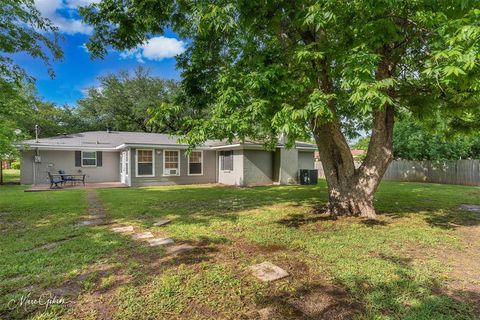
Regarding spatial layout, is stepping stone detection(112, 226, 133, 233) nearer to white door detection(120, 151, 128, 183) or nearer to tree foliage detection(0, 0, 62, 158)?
tree foliage detection(0, 0, 62, 158)

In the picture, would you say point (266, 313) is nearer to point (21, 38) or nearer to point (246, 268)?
point (246, 268)

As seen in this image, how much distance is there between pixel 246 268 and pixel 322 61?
4116 mm

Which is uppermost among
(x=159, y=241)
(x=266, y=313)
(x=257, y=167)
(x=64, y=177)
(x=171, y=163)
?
(x=171, y=163)

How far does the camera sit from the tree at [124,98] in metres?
26.6

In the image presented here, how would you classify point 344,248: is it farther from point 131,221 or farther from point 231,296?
point 131,221

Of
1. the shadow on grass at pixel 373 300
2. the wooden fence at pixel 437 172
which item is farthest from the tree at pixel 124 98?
the shadow on grass at pixel 373 300

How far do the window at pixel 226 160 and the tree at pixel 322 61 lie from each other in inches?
349

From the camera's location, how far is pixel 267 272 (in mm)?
3473

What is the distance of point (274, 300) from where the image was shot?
283cm

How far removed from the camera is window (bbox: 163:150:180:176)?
15356 mm

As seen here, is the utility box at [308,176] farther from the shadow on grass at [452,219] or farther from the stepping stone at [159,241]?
the stepping stone at [159,241]

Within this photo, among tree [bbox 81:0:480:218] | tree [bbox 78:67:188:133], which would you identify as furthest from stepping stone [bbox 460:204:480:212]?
tree [bbox 78:67:188:133]

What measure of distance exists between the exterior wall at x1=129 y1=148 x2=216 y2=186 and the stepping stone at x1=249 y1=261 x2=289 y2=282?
11860 millimetres

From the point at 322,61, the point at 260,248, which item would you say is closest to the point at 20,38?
the point at 322,61
